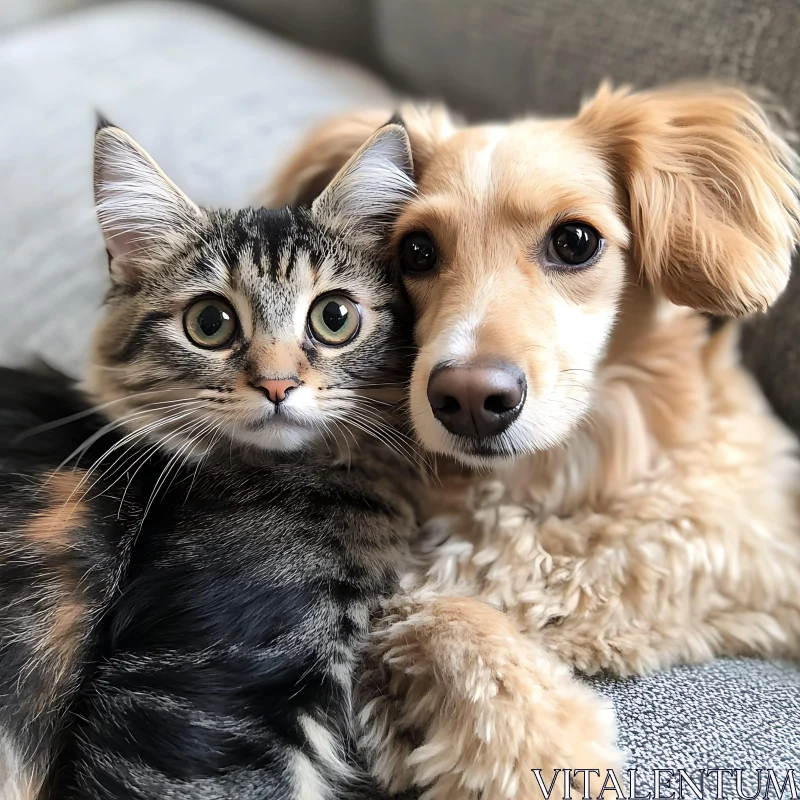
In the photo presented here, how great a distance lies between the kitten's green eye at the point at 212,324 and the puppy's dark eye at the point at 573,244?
17.6 inches

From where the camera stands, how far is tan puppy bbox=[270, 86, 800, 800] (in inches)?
Result: 35.0

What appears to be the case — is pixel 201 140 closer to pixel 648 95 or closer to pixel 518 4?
pixel 518 4

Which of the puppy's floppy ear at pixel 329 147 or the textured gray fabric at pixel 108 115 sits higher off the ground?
the puppy's floppy ear at pixel 329 147

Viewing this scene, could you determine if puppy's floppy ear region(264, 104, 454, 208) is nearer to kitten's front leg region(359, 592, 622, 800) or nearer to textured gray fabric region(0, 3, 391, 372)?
textured gray fabric region(0, 3, 391, 372)

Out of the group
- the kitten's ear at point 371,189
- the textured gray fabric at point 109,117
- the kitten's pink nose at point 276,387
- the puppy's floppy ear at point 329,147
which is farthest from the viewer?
the textured gray fabric at point 109,117

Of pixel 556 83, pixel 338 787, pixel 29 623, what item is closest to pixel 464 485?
pixel 338 787

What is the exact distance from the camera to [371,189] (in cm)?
108

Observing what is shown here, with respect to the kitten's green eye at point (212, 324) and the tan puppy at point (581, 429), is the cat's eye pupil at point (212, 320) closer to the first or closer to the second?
the kitten's green eye at point (212, 324)

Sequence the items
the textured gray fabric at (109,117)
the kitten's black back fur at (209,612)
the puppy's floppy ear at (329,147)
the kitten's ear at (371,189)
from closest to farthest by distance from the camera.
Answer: the kitten's black back fur at (209,612) → the kitten's ear at (371,189) → the puppy's floppy ear at (329,147) → the textured gray fabric at (109,117)

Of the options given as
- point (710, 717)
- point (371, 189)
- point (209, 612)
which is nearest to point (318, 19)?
point (371, 189)

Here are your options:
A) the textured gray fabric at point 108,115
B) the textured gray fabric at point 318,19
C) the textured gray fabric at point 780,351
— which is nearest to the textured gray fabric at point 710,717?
the textured gray fabric at point 780,351

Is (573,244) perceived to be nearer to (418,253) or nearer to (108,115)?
(418,253)

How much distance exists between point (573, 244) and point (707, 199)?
8.0 inches

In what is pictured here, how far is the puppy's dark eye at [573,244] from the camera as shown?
39.5 inches
